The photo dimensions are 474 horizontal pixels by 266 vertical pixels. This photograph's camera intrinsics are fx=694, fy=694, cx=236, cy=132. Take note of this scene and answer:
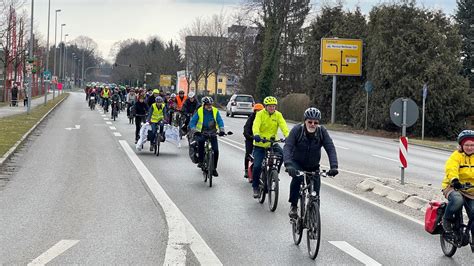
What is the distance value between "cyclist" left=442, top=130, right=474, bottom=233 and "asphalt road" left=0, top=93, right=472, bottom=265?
1.63 feet

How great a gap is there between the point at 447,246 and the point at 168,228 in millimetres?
3293

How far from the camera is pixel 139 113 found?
2144 cm

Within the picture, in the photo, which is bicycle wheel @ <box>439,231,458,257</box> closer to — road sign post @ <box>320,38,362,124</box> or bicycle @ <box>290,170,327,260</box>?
bicycle @ <box>290,170,327,260</box>

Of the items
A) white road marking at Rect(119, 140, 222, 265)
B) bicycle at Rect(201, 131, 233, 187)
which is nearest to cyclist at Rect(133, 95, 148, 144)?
bicycle at Rect(201, 131, 233, 187)

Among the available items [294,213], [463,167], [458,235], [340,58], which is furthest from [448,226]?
[340,58]

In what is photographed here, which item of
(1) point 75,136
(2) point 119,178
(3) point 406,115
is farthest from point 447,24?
(2) point 119,178

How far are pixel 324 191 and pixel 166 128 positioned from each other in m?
7.78

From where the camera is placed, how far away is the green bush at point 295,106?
51188mm

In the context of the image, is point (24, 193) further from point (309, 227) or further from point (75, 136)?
point (75, 136)

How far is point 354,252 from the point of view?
746 centimetres

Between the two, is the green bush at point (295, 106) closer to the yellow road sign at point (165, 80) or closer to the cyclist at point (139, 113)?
the cyclist at point (139, 113)

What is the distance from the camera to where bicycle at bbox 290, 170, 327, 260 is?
721 centimetres

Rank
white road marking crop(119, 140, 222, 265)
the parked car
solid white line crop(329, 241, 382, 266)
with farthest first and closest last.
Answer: the parked car < solid white line crop(329, 241, 382, 266) < white road marking crop(119, 140, 222, 265)

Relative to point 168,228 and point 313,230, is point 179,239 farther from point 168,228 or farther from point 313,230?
point 313,230
